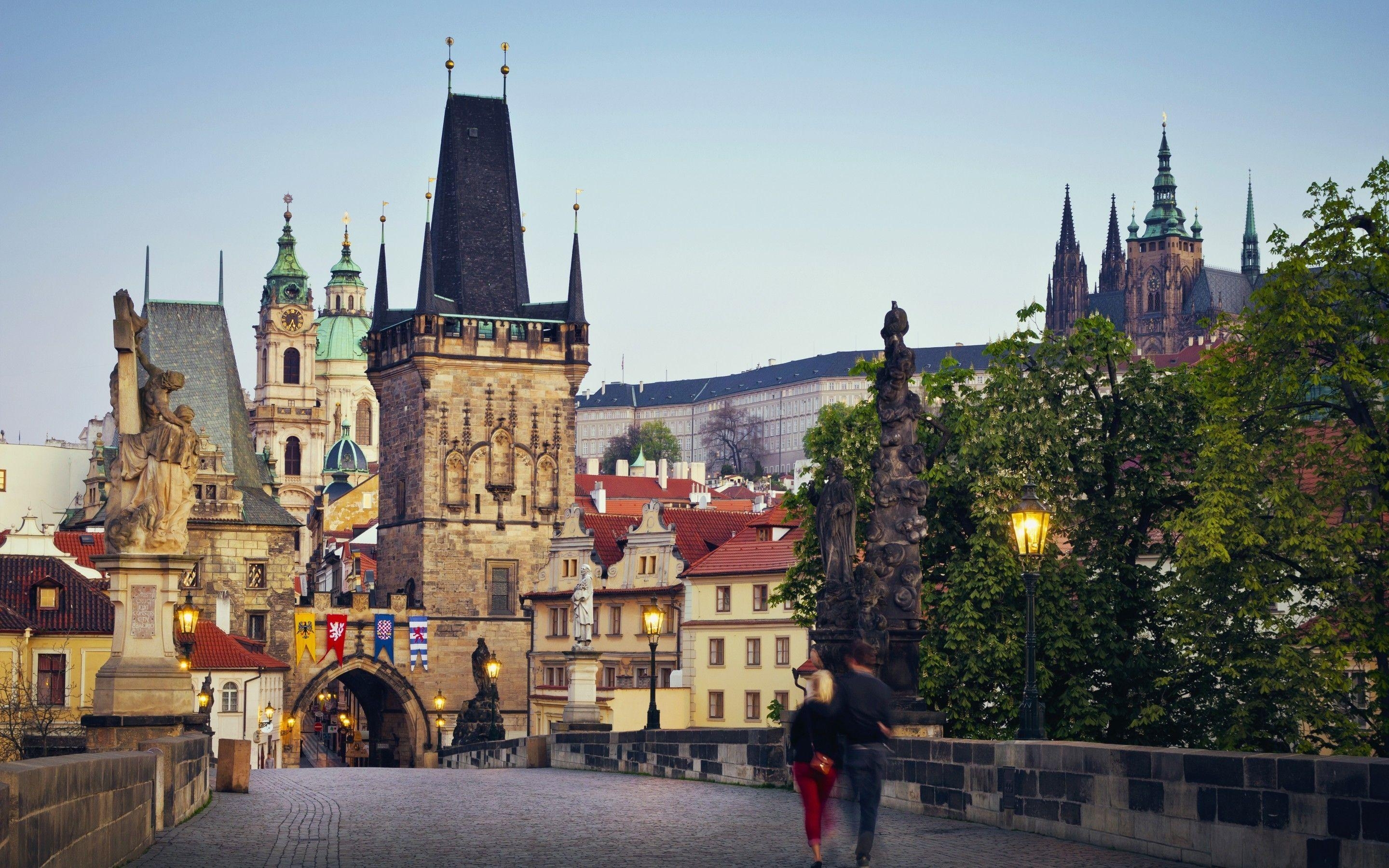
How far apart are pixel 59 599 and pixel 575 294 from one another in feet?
107

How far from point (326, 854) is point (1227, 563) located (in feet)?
74.2

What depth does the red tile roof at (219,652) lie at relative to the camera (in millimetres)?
69625

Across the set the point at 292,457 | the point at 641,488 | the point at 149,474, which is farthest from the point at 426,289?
the point at 292,457

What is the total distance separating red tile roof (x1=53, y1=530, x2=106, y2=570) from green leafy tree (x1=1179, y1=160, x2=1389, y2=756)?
46246 millimetres

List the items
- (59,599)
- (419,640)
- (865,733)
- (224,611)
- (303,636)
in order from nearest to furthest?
(865,733) < (59,599) < (224,611) < (303,636) < (419,640)

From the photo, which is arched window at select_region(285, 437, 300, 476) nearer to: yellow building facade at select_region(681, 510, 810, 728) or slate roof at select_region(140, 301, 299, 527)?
slate roof at select_region(140, 301, 299, 527)

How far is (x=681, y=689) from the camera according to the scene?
231 ft

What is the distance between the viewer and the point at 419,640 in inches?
3238

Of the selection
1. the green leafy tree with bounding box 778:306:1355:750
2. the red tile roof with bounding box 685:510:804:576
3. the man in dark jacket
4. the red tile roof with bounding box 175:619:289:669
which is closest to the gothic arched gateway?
the red tile roof with bounding box 175:619:289:669

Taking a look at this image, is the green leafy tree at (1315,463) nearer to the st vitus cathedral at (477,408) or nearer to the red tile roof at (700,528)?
the red tile roof at (700,528)

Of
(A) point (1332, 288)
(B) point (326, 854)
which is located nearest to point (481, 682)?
(A) point (1332, 288)

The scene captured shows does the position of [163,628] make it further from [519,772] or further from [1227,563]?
[1227,563]

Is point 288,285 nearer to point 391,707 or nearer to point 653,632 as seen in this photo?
point 391,707

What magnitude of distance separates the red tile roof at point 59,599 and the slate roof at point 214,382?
62.1 ft
